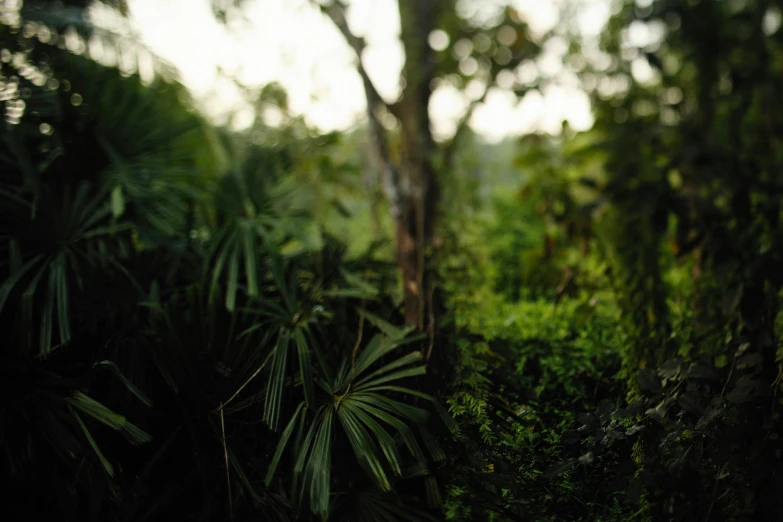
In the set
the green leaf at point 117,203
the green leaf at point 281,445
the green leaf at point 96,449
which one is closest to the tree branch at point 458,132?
the green leaf at point 117,203

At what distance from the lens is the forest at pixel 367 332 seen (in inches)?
55.6

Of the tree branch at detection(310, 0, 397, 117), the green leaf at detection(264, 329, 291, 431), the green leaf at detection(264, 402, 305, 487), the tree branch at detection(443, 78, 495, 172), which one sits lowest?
the green leaf at detection(264, 402, 305, 487)

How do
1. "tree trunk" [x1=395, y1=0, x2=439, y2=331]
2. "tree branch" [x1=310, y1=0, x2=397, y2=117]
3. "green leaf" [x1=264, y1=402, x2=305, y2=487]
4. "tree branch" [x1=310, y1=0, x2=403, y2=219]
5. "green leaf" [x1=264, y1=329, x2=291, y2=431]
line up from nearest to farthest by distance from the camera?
1. "green leaf" [x1=264, y1=402, x2=305, y2=487]
2. "green leaf" [x1=264, y1=329, x2=291, y2=431]
3. "tree trunk" [x1=395, y1=0, x2=439, y2=331]
4. "tree branch" [x1=310, y1=0, x2=403, y2=219]
5. "tree branch" [x1=310, y1=0, x2=397, y2=117]

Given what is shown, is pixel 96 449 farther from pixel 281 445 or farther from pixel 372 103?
pixel 372 103

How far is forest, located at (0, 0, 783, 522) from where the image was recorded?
1.41 m

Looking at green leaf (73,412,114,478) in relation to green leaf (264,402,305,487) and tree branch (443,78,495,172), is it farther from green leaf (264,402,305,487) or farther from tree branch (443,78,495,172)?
tree branch (443,78,495,172)

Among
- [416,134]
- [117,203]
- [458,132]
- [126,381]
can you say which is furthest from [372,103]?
[126,381]

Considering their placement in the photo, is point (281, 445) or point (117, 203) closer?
point (281, 445)

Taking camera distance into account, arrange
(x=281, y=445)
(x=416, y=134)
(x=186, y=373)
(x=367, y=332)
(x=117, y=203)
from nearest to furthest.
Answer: (x=281, y=445), (x=186, y=373), (x=367, y=332), (x=117, y=203), (x=416, y=134)

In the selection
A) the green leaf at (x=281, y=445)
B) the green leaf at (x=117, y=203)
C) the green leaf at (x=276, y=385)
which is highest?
the green leaf at (x=117, y=203)

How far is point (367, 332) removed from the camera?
76.0 inches

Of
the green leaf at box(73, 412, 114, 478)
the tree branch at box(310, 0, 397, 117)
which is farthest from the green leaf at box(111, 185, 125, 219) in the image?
the tree branch at box(310, 0, 397, 117)

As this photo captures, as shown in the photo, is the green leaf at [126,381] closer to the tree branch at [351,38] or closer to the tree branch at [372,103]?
the tree branch at [372,103]

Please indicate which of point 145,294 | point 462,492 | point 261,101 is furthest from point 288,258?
point 261,101
